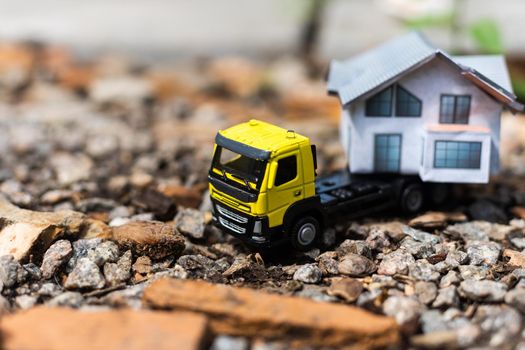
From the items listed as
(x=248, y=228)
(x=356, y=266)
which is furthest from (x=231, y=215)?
(x=356, y=266)

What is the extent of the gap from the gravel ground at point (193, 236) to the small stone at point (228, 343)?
0.02 meters

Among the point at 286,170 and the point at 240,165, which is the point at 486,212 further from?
the point at 240,165

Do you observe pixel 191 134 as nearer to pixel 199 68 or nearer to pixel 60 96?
pixel 60 96

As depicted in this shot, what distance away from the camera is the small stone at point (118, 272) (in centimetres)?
802

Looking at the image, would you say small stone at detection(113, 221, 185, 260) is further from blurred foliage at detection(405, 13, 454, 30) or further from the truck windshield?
blurred foliage at detection(405, 13, 454, 30)

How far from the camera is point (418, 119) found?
9.71 meters

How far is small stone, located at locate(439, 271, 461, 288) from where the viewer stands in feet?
25.8

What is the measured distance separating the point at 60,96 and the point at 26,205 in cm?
634

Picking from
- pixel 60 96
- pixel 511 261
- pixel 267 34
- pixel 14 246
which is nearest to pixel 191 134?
pixel 60 96

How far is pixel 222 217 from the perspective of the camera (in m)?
9.00

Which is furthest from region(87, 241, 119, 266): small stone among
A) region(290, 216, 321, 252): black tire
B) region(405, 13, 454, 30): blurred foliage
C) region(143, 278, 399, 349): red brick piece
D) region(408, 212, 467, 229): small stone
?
region(405, 13, 454, 30): blurred foliage

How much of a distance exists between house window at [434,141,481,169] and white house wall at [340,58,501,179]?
0.33 metres

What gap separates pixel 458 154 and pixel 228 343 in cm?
460

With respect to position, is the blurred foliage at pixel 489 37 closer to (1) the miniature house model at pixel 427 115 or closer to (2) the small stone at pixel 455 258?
(1) the miniature house model at pixel 427 115
